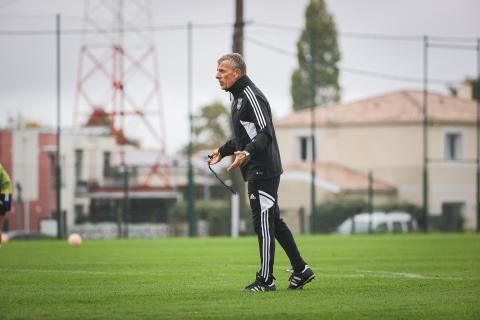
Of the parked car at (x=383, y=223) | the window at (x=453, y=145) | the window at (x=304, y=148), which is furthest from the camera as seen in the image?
the window at (x=304, y=148)

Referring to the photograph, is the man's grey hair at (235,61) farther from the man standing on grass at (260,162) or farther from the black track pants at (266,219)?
the black track pants at (266,219)

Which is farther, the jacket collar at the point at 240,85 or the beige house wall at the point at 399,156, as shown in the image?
the beige house wall at the point at 399,156

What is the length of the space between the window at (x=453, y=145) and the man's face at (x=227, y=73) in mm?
43782

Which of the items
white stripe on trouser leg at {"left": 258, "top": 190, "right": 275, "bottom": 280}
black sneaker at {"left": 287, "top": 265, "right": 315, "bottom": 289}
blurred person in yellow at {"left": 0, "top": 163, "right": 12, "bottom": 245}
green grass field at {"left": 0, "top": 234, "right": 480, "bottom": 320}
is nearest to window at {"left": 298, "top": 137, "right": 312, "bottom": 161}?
green grass field at {"left": 0, "top": 234, "right": 480, "bottom": 320}

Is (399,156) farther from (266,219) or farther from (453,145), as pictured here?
A: (266,219)

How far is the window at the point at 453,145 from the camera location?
173ft

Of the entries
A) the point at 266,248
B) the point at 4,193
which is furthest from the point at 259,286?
the point at 4,193

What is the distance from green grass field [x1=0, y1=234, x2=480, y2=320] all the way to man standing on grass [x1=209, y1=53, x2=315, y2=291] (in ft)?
0.79

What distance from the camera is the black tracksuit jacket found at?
31.9 ft

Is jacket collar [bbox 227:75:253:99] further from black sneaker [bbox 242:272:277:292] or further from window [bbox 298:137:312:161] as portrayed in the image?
window [bbox 298:137:312:161]

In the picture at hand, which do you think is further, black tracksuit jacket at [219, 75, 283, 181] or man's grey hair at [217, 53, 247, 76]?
man's grey hair at [217, 53, 247, 76]

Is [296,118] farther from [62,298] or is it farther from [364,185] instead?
[62,298]

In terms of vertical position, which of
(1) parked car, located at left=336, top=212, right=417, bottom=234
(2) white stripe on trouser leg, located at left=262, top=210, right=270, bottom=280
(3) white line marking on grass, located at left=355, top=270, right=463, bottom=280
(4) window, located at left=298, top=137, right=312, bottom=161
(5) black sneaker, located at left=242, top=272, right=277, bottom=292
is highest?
(4) window, located at left=298, top=137, right=312, bottom=161

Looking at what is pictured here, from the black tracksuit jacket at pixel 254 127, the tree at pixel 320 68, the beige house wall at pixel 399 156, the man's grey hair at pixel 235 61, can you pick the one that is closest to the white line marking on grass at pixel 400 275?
the black tracksuit jacket at pixel 254 127
